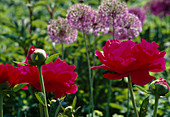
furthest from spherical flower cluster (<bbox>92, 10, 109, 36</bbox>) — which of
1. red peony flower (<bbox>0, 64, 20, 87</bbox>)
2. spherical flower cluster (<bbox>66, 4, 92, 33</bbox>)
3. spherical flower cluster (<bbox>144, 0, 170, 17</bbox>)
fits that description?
spherical flower cluster (<bbox>144, 0, 170, 17</bbox>)

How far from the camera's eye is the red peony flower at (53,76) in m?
0.63

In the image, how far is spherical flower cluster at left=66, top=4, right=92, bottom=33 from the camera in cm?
93

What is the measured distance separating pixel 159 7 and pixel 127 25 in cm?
205

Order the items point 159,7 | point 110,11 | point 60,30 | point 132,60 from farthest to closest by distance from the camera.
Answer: point 159,7 → point 60,30 → point 110,11 → point 132,60

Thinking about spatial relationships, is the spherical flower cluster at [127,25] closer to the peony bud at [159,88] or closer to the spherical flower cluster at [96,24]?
the spherical flower cluster at [96,24]

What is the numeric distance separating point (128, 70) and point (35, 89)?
0.96 feet

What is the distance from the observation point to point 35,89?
2.25 feet

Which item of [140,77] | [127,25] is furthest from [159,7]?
[140,77]

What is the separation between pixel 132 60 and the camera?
0.55 metres

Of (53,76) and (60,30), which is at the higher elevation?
(60,30)

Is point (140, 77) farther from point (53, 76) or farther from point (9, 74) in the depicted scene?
point (9, 74)

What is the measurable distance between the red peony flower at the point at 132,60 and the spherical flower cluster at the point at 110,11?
1.03 ft

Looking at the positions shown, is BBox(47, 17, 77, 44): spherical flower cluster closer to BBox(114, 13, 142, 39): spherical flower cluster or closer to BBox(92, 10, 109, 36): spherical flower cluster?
BBox(92, 10, 109, 36): spherical flower cluster

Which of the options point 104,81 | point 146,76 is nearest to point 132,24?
point 146,76
